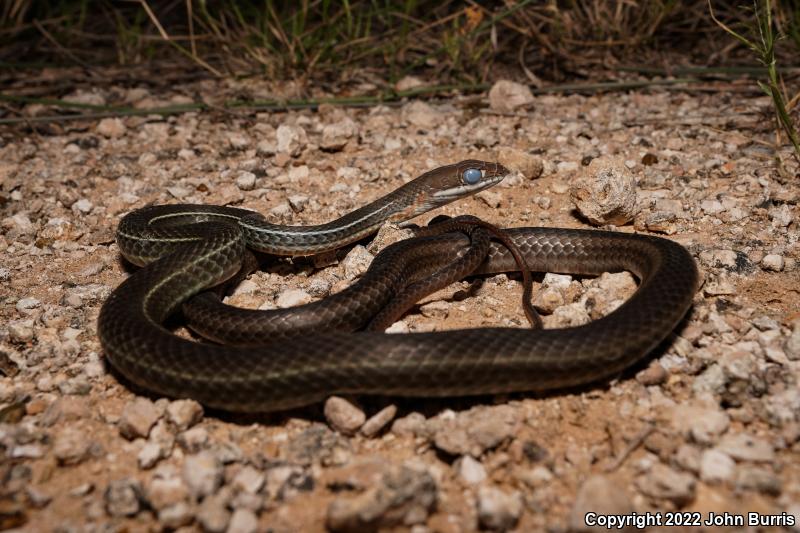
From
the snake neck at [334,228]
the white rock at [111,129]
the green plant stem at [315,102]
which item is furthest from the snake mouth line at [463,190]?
the white rock at [111,129]

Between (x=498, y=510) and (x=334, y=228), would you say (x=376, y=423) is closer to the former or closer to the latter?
(x=498, y=510)

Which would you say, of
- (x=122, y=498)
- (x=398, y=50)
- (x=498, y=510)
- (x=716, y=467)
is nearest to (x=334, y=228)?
(x=122, y=498)

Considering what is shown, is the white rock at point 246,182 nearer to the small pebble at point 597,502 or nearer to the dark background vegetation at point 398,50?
the dark background vegetation at point 398,50

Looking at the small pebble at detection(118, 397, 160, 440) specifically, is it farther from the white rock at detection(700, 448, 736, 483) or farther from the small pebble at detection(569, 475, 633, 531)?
the white rock at detection(700, 448, 736, 483)

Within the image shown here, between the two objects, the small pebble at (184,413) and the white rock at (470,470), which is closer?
the white rock at (470,470)

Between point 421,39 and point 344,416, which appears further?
point 421,39

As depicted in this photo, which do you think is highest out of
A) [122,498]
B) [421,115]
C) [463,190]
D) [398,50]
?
[398,50]

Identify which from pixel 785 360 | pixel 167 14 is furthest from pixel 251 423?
pixel 167 14

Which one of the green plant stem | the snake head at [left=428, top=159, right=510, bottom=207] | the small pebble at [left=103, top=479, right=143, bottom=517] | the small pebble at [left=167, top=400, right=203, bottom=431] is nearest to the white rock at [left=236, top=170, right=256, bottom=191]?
the green plant stem
